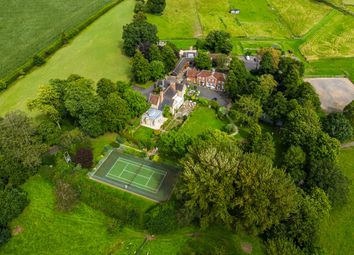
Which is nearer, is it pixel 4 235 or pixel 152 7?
pixel 4 235

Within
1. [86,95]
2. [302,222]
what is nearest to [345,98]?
[302,222]

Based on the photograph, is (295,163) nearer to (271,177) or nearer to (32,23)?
(271,177)

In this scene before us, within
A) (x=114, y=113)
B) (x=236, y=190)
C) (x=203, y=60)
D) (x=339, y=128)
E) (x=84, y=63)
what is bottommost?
(x=84, y=63)

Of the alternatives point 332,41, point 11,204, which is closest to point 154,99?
point 11,204

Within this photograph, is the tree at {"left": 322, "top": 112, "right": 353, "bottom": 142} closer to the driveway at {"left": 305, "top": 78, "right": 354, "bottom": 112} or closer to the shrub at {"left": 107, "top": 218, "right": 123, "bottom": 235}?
the driveway at {"left": 305, "top": 78, "right": 354, "bottom": 112}

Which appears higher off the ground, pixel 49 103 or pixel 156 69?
pixel 49 103

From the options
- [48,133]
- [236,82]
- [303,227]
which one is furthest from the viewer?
[236,82]

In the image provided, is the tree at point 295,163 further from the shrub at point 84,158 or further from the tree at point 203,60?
the tree at point 203,60
